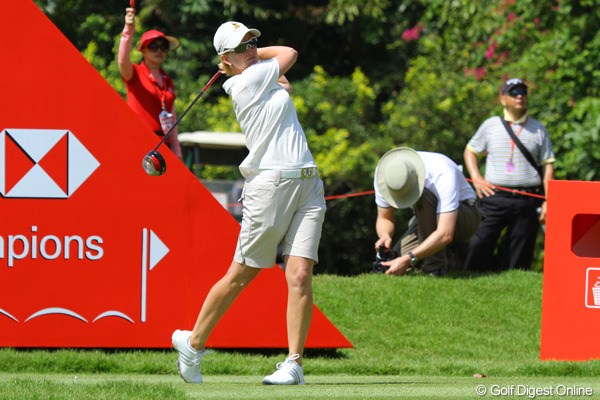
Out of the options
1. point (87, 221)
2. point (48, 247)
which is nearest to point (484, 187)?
point (87, 221)

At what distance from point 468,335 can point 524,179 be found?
2.43 m

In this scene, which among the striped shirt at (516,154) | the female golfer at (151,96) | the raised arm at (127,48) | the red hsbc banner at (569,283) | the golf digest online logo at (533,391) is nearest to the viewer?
the golf digest online logo at (533,391)

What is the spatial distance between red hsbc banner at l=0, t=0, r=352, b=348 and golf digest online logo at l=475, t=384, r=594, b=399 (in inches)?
83.4

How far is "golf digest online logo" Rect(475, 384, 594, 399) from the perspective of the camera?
6820 millimetres

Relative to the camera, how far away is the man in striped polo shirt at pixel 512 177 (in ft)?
39.4

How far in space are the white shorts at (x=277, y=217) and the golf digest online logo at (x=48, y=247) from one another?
1722 millimetres

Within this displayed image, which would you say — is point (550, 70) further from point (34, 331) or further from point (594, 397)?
point (594, 397)

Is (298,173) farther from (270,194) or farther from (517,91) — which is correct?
(517,91)

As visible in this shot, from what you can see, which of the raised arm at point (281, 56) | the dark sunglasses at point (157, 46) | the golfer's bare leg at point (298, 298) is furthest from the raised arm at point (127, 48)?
the golfer's bare leg at point (298, 298)

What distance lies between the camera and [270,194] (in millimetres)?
7344

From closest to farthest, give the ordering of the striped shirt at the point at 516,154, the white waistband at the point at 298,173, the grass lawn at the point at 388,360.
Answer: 1. the grass lawn at the point at 388,360
2. the white waistband at the point at 298,173
3. the striped shirt at the point at 516,154

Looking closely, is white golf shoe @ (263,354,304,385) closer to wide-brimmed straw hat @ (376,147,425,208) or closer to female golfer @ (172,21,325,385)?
female golfer @ (172,21,325,385)

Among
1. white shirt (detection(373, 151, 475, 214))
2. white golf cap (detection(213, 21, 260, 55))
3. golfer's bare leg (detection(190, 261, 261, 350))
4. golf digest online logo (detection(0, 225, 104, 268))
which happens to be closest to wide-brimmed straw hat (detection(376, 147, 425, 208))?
white shirt (detection(373, 151, 475, 214))

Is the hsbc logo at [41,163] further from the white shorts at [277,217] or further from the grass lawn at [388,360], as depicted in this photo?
the white shorts at [277,217]
